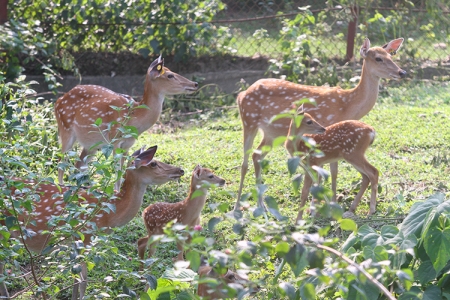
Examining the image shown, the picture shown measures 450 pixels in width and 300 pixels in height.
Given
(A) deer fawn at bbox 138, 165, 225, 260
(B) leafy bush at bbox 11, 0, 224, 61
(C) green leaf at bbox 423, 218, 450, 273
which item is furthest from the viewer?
(B) leafy bush at bbox 11, 0, 224, 61

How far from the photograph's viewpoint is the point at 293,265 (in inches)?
127

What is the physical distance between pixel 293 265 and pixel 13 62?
311 inches

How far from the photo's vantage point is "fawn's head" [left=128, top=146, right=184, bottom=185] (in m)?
5.71

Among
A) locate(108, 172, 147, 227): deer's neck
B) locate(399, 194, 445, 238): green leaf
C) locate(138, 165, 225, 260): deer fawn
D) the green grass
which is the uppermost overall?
locate(399, 194, 445, 238): green leaf

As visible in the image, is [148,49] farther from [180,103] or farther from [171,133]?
[171,133]

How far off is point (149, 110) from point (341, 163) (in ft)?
7.02

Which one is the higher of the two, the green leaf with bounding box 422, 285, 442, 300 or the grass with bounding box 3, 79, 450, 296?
the green leaf with bounding box 422, 285, 442, 300

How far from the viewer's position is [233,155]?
8.57 meters

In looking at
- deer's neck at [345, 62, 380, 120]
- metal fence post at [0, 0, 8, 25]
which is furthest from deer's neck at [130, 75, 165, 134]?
metal fence post at [0, 0, 8, 25]

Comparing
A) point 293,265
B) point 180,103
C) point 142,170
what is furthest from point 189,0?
point 293,265

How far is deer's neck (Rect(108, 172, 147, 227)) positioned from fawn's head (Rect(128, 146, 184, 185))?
63 millimetres

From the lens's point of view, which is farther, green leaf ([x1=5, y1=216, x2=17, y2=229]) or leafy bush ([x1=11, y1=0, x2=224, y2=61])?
leafy bush ([x1=11, y1=0, x2=224, y2=61])

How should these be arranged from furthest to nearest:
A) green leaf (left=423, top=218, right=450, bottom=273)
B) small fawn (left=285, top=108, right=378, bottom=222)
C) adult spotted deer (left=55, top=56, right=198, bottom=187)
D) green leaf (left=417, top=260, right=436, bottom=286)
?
adult spotted deer (left=55, top=56, right=198, bottom=187) → small fawn (left=285, top=108, right=378, bottom=222) → green leaf (left=417, top=260, right=436, bottom=286) → green leaf (left=423, top=218, right=450, bottom=273)

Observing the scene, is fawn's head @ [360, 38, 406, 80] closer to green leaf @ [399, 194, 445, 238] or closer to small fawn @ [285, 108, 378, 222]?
small fawn @ [285, 108, 378, 222]
